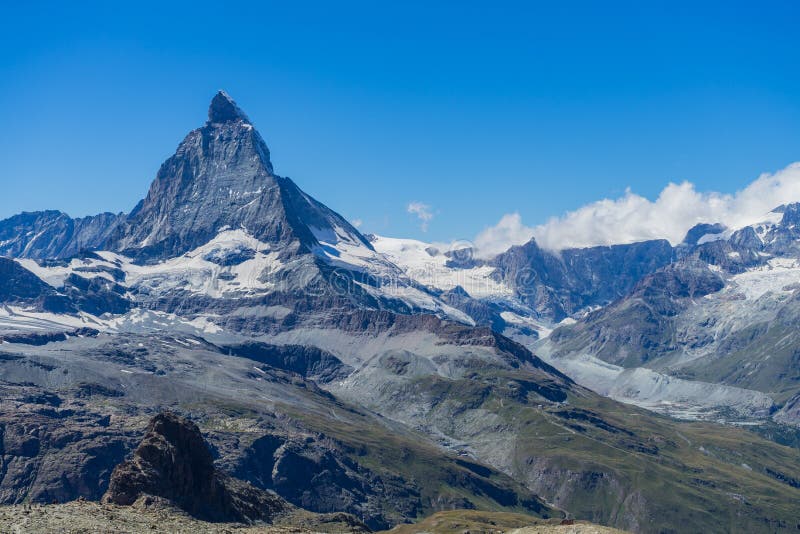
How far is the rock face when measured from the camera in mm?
138875

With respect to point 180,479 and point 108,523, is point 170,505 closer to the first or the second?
point 180,479

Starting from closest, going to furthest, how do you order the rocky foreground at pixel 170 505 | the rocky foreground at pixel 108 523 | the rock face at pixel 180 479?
the rocky foreground at pixel 108 523
the rocky foreground at pixel 170 505
the rock face at pixel 180 479

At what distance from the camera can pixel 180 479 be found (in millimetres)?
149250

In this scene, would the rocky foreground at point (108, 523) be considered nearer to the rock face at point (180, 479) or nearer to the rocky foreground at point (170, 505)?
the rocky foreground at point (170, 505)

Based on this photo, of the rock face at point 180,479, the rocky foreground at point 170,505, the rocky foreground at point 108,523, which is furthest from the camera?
the rock face at point 180,479

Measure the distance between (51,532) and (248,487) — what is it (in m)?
90.4

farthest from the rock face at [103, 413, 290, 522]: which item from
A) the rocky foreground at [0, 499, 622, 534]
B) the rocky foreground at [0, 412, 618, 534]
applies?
the rocky foreground at [0, 499, 622, 534]

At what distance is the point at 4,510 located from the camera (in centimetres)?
10144

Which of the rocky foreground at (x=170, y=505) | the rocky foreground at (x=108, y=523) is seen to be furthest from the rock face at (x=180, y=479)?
the rocky foreground at (x=108, y=523)

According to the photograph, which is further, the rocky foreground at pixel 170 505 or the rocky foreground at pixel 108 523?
the rocky foreground at pixel 170 505

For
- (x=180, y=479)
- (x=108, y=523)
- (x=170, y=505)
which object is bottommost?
(x=180, y=479)

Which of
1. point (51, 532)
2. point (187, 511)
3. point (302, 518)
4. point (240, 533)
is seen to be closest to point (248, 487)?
point (302, 518)

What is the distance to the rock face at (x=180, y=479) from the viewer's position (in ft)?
456

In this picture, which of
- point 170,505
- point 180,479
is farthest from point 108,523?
point 180,479
